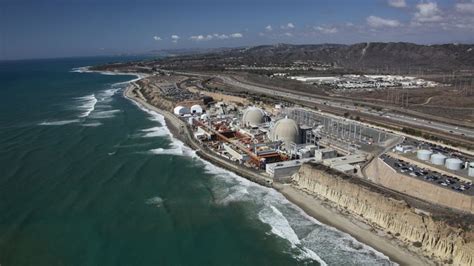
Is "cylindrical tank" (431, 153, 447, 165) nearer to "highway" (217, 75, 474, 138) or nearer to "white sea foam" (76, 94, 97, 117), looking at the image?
"highway" (217, 75, 474, 138)

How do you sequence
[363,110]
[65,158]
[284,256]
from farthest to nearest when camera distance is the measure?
1. [363,110]
2. [65,158]
3. [284,256]

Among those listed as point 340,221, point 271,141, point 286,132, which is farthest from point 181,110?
point 340,221

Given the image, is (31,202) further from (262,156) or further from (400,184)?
(400,184)

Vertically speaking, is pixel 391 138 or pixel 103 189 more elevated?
pixel 391 138

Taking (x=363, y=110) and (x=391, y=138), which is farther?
(x=363, y=110)

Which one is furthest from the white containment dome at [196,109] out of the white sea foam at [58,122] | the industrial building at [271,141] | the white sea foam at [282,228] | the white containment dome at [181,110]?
the white sea foam at [282,228]

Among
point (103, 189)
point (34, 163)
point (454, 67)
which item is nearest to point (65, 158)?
point (34, 163)

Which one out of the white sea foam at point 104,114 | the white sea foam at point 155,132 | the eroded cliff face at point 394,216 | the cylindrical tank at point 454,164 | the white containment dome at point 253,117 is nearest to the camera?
the eroded cliff face at point 394,216

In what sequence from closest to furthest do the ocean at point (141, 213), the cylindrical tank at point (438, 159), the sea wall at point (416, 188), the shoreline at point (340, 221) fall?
1. the shoreline at point (340, 221)
2. the ocean at point (141, 213)
3. the sea wall at point (416, 188)
4. the cylindrical tank at point (438, 159)

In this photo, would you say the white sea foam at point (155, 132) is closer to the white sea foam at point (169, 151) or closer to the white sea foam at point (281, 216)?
the white sea foam at point (169, 151)
